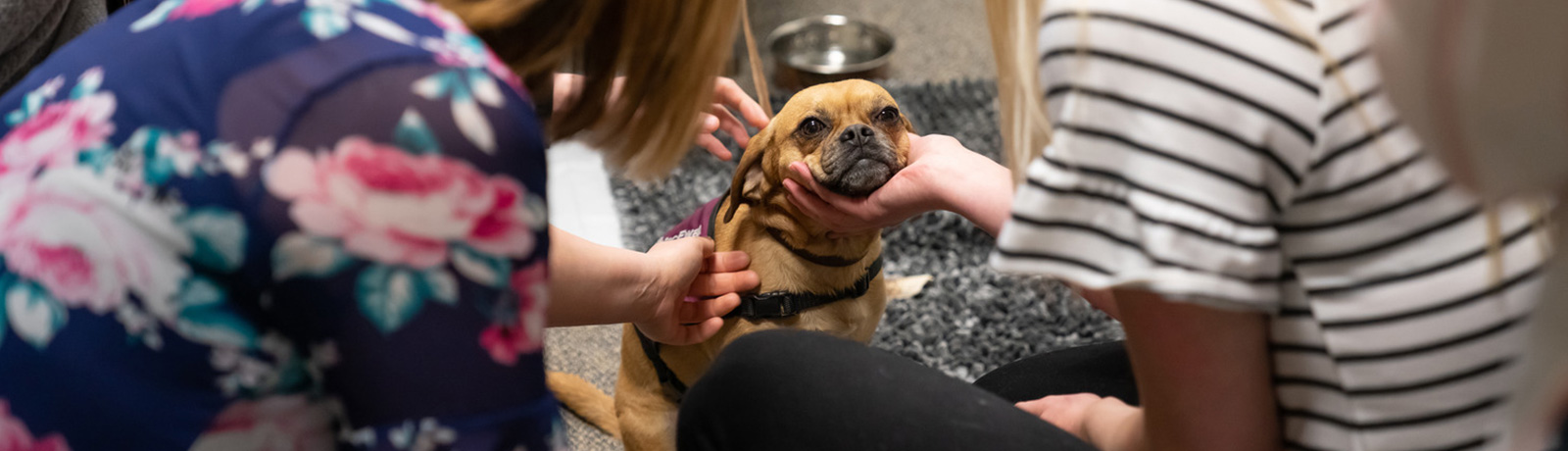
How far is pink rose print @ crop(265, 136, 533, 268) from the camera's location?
58 centimetres

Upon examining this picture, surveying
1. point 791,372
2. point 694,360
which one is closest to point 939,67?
point 694,360

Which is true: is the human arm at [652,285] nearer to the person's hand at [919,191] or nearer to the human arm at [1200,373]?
the person's hand at [919,191]

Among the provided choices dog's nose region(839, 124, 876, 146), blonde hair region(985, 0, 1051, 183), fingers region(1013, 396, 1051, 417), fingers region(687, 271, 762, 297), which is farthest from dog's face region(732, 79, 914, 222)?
blonde hair region(985, 0, 1051, 183)

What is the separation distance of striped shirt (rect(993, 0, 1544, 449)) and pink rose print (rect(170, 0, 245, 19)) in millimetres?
477

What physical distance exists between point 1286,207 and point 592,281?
0.66 metres

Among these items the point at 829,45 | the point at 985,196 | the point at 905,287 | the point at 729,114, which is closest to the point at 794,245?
the point at 729,114

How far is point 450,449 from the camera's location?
0.66 m

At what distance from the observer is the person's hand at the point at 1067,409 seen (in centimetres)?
96

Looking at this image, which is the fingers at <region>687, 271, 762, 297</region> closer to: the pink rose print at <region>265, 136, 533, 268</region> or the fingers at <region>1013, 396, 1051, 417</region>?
the fingers at <region>1013, 396, 1051, 417</region>

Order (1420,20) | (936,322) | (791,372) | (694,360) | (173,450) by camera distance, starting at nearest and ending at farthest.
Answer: (1420,20)
(173,450)
(791,372)
(694,360)
(936,322)

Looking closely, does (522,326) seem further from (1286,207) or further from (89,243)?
(1286,207)

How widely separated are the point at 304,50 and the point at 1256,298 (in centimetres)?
55

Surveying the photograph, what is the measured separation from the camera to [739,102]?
1589mm

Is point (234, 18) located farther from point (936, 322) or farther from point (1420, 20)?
point (936, 322)
